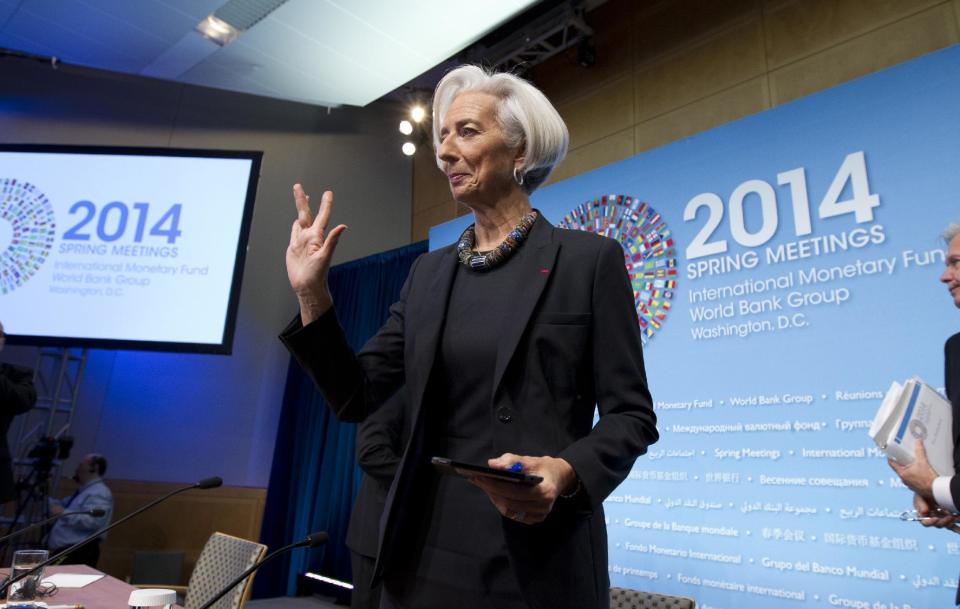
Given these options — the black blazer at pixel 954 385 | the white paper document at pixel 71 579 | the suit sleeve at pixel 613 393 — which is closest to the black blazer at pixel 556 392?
the suit sleeve at pixel 613 393

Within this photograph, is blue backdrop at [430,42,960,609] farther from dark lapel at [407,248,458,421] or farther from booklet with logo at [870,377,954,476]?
dark lapel at [407,248,458,421]

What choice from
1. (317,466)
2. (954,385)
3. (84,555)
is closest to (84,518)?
(84,555)

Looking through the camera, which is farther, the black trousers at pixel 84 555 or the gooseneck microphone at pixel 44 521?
the black trousers at pixel 84 555

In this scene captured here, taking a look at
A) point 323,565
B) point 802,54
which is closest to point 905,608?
point 802,54

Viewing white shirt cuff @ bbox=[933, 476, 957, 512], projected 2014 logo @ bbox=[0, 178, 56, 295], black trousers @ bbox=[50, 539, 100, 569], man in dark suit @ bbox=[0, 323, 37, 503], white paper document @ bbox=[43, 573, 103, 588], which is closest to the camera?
white shirt cuff @ bbox=[933, 476, 957, 512]

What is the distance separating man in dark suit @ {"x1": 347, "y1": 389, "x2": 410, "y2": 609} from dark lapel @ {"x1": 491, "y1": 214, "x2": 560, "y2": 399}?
182mm

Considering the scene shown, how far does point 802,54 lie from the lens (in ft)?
13.1

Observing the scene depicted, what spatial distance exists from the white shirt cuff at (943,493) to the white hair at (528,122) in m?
1.43

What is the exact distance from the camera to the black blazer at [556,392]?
76 centimetres

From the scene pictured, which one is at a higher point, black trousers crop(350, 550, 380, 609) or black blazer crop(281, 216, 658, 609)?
black blazer crop(281, 216, 658, 609)

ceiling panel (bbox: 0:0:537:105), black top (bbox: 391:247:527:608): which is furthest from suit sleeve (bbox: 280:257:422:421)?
ceiling panel (bbox: 0:0:537:105)

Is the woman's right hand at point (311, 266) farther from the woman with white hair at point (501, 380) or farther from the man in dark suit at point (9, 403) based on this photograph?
the man in dark suit at point (9, 403)

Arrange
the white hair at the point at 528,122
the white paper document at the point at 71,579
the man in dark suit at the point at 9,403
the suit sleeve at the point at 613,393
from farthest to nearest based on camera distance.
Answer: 1. the man in dark suit at the point at 9,403
2. the white paper document at the point at 71,579
3. the white hair at the point at 528,122
4. the suit sleeve at the point at 613,393

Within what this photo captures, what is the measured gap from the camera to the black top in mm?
782
